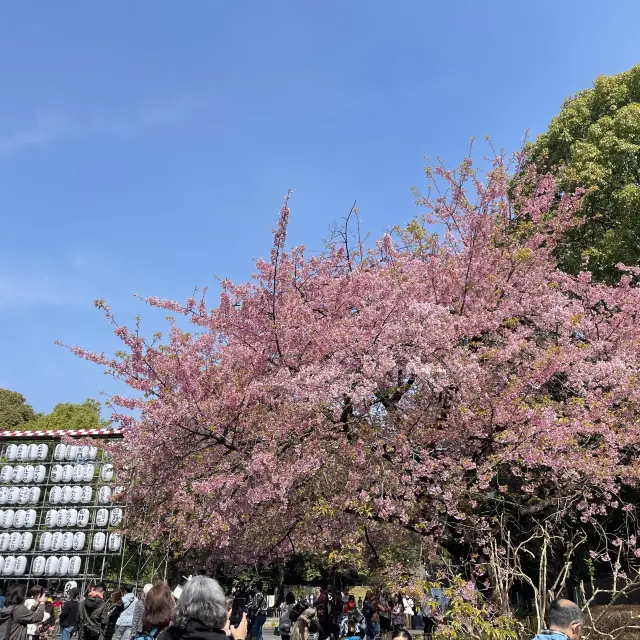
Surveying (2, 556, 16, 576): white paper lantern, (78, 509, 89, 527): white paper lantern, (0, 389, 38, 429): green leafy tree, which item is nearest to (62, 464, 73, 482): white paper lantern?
(78, 509, 89, 527): white paper lantern

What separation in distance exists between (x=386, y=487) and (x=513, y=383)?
7.36ft

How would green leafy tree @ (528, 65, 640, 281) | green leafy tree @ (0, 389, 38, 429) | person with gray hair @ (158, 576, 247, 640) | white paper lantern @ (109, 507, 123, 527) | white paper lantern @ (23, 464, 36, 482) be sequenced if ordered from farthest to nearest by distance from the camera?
1. green leafy tree @ (0, 389, 38, 429)
2. white paper lantern @ (23, 464, 36, 482)
3. white paper lantern @ (109, 507, 123, 527)
4. green leafy tree @ (528, 65, 640, 281)
5. person with gray hair @ (158, 576, 247, 640)

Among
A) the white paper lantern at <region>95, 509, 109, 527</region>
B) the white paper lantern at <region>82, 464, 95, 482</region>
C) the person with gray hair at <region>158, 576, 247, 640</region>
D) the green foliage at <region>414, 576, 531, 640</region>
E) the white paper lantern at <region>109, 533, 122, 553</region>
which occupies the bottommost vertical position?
the green foliage at <region>414, 576, 531, 640</region>

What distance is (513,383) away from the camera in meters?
7.74

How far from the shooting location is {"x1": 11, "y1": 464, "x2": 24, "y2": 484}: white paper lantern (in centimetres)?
1568

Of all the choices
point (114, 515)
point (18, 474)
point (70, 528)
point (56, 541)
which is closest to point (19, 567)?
point (56, 541)

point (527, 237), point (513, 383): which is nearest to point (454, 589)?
point (513, 383)

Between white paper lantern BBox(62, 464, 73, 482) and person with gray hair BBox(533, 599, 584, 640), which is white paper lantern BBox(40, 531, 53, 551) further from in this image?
person with gray hair BBox(533, 599, 584, 640)

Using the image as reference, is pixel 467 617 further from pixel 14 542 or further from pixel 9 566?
pixel 9 566

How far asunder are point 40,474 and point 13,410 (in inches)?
911

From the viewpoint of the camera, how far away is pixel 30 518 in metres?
15.3

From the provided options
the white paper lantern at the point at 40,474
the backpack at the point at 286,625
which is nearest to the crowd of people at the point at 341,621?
the backpack at the point at 286,625

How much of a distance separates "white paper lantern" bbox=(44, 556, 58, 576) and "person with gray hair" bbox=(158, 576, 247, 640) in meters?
14.7

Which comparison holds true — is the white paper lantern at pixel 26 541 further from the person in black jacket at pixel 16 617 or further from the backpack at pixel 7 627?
the backpack at pixel 7 627
